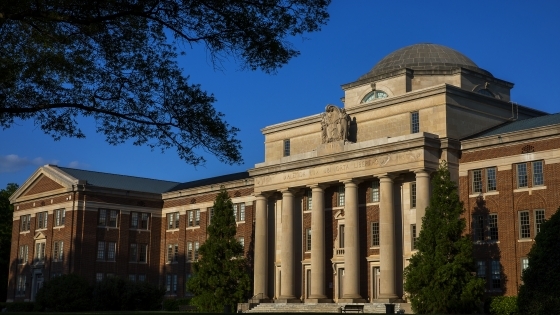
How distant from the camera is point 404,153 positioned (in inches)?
1880

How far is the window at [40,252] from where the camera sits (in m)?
72.2

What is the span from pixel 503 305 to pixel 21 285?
159 feet

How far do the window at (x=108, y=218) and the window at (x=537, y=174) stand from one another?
39562mm

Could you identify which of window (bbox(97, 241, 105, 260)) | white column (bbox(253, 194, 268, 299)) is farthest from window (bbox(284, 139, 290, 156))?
window (bbox(97, 241, 105, 260))

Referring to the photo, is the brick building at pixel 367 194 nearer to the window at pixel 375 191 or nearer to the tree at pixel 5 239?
the window at pixel 375 191

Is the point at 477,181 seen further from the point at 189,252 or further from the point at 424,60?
the point at 189,252

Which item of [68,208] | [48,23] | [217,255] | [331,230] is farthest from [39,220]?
[48,23]

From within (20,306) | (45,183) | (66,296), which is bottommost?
(20,306)

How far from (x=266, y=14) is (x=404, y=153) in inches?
1146

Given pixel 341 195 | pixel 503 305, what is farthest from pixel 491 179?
pixel 341 195

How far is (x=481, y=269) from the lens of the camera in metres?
46.3

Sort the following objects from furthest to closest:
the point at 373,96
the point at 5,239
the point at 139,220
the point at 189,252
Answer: the point at 5,239 → the point at 139,220 → the point at 189,252 → the point at 373,96

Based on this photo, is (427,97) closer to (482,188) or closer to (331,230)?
(482,188)

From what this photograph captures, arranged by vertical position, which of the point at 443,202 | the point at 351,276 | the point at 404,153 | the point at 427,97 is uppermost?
the point at 427,97
